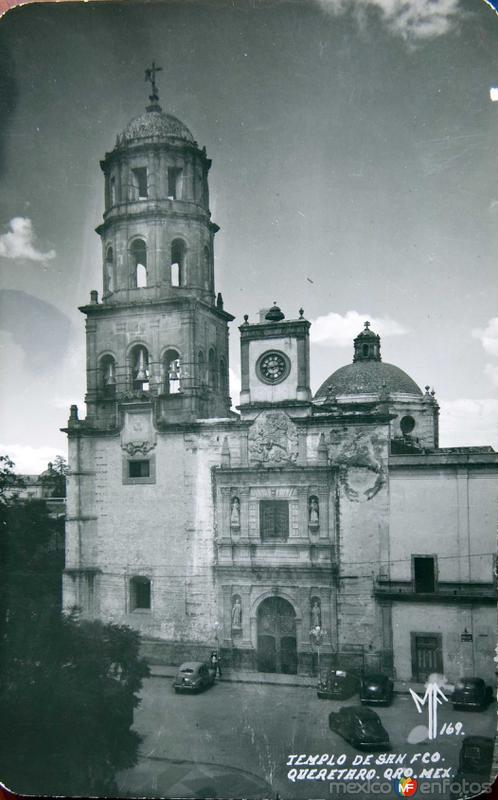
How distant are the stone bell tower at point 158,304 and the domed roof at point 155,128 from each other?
0.51 metres

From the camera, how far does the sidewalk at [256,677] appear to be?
7.59 m

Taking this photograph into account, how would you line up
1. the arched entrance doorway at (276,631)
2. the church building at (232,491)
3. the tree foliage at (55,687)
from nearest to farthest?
the tree foliage at (55,687) → the church building at (232,491) → the arched entrance doorway at (276,631)

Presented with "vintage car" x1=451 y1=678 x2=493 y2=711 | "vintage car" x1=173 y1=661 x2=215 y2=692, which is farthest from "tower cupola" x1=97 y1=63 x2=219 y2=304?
"vintage car" x1=451 y1=678 x2=493 y2=711

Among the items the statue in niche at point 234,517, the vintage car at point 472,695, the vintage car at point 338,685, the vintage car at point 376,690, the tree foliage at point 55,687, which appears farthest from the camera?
the statue in niche at point 234,517

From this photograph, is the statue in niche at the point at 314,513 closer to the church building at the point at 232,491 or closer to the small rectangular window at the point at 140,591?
the church building at the point at 232,491

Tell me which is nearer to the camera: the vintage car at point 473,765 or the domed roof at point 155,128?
the vintage car at point 473,765

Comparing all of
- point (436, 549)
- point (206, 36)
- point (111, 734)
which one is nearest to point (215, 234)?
point (206, 36)

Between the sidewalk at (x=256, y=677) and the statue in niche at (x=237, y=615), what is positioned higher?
the statue in niche at (x=237, y=615)

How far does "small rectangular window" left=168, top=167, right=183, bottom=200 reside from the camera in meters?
8.82

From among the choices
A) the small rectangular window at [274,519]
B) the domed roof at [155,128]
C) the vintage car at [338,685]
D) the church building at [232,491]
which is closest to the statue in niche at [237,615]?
the church building at [232,491]

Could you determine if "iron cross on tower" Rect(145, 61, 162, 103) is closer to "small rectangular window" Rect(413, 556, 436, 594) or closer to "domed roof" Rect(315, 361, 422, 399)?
"small rectangular window" Rect(413, 556, 436, 594)

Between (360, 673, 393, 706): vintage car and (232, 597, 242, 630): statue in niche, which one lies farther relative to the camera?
(232, 597, 242, 630): statue in niche

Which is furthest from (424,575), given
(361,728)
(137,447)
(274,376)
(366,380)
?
(366,380)

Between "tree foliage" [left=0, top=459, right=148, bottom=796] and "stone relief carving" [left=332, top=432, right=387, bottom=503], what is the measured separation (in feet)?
10.0
